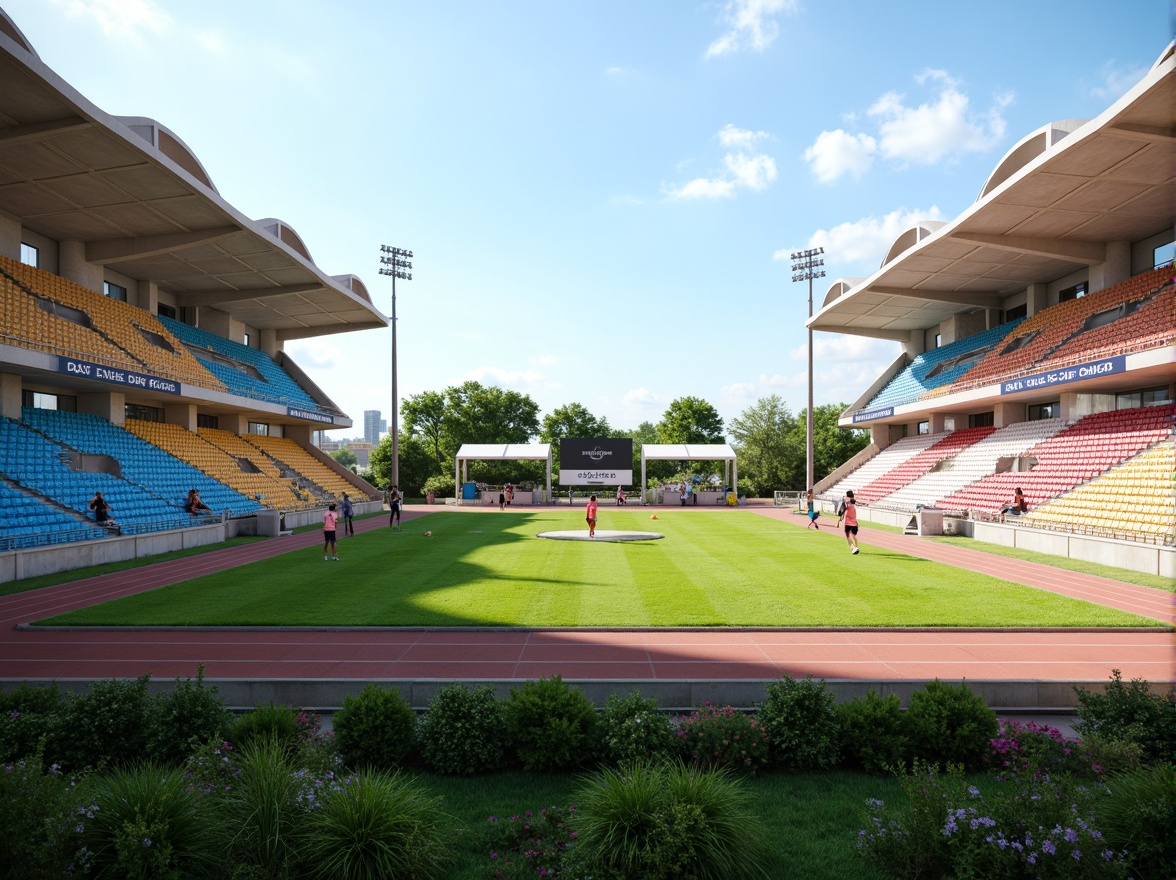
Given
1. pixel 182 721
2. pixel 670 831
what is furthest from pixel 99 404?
pixel 670 831

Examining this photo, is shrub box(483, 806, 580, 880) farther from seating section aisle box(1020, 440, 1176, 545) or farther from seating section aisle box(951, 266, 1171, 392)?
seating section aisle box(951, 266, 1171, 392)

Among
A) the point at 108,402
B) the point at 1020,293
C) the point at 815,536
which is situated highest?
the point at 1020,293

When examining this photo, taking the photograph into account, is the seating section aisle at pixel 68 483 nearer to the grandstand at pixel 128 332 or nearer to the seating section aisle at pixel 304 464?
the grandstand at pixel 128 332

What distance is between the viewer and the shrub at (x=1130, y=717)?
6488mm

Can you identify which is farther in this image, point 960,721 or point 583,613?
point 583,613

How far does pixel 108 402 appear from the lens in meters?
29.2

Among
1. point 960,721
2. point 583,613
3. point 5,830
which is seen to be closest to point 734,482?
point 583,613

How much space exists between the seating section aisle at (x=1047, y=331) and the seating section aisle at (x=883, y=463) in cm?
648

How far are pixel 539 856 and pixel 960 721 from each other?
196 inches

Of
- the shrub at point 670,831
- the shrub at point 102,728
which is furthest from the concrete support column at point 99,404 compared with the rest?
the shrub at point 670,831

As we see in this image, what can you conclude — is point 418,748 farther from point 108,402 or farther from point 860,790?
point 108,402

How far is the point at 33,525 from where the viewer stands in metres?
19.1

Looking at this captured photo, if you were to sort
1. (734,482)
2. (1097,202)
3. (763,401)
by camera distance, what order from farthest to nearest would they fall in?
(763,401), (734,482), (1097,202)

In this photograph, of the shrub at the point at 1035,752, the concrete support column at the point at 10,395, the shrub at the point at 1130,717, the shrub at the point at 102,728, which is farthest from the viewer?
the concrete support column at the point at 10,395
